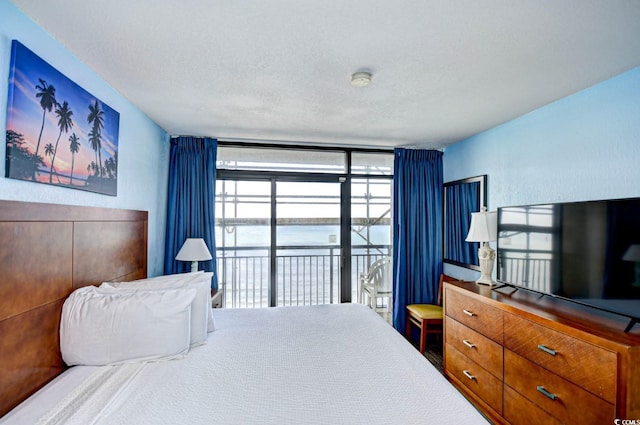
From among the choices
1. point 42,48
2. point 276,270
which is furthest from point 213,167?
point 42,48

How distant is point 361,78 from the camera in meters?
1.94

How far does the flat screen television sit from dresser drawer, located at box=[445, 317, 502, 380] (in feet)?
1.74

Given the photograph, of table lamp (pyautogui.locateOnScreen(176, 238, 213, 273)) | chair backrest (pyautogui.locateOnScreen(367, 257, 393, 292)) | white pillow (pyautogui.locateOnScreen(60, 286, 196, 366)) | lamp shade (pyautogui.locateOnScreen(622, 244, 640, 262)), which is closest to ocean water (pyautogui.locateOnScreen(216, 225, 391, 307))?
chair backrest (pyautogui.locateOnScreen(367, 257, 393, 292))

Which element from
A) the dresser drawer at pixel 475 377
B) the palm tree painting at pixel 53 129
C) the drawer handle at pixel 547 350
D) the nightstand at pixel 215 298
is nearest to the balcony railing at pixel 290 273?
the nightstand at pixel 215 298

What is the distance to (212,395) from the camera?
131 centimetres

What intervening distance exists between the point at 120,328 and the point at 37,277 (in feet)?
1.53

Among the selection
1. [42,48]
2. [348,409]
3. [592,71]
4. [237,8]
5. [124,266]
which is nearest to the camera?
[348,409]

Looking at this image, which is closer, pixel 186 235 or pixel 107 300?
pixel 107 300

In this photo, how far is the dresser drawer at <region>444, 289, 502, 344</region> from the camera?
2.17m

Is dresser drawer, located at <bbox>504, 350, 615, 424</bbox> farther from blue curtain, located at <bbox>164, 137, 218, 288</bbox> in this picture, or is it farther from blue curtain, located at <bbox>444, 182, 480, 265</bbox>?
blue curtain, located at <bbox>164, 137, 218, 288</bbox>

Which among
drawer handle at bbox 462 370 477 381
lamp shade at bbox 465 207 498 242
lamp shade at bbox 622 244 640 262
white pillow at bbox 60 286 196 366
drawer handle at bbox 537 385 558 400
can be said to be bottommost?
drawer handle at bbox 462 370 477 381

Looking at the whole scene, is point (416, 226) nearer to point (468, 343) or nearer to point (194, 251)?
point (468, 343)

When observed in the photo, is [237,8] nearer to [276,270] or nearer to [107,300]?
[107,300]

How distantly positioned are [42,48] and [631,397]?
3415 mm
